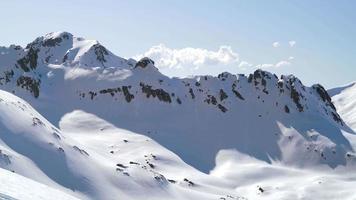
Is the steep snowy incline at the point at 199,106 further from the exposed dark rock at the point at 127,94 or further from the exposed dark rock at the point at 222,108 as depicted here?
the exposed dark rock at the point at 127,94

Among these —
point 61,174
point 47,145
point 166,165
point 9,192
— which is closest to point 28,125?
point 47,145

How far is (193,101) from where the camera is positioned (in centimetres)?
16962

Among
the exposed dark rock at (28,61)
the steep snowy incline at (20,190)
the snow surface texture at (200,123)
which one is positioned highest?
the exposed dark rock at (28,61)

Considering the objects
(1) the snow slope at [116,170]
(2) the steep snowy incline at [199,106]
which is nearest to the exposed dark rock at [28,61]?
(2) the steep snowy incline at [199,106]

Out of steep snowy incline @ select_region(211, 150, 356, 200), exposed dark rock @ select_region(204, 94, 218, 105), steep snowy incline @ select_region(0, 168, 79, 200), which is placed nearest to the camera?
steep snowy incline @ select_region(0, 168, 79, 200)

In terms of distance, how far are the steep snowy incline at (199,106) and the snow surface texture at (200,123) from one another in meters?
0.35

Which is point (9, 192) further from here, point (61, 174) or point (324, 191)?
point (324, 191)

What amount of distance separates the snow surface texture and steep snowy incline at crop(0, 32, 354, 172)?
347mm

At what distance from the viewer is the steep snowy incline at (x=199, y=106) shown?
149 m

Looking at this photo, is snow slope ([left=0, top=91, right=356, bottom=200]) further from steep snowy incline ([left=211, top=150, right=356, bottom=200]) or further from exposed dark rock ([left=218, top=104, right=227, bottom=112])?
exposed dark rock ([left=218, top=104, right=227, bottom=112])

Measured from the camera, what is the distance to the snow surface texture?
119744 millimetres

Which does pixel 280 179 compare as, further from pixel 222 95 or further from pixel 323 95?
pixel 323 95

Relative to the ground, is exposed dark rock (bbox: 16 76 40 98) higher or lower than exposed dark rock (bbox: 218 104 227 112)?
higher

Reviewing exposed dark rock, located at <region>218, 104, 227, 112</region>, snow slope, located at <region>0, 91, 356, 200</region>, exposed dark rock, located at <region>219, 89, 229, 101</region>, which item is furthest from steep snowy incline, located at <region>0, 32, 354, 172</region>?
snow slope, located at <region>0, 91, 356, 200</region>
